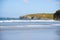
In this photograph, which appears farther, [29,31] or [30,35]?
[29,31]

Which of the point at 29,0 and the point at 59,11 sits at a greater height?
the point at 29,0

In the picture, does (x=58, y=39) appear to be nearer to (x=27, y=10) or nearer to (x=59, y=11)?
(x=59, y=11)

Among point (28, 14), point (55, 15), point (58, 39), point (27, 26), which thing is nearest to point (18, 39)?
point (58, 39)

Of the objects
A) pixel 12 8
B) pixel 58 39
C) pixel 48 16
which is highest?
pixel 12 8

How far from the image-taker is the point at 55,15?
2791 millimetres

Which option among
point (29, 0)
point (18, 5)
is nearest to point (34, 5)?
point (29, 0)

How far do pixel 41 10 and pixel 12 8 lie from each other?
2.10 ft

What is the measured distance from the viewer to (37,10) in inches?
117

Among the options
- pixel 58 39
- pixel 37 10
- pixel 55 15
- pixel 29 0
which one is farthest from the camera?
pixel 29 0

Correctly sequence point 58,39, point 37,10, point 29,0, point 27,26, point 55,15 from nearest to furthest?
point 58,39
point 55,15
point 37,10
point 29,0
point 27,26

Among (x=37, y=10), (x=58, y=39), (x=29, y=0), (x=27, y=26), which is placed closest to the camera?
(x=58, y=39)

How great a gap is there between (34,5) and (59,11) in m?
0.61

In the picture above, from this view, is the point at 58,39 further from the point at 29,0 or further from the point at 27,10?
the point at 29,0

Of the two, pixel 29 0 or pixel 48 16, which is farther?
pixel 29 0
